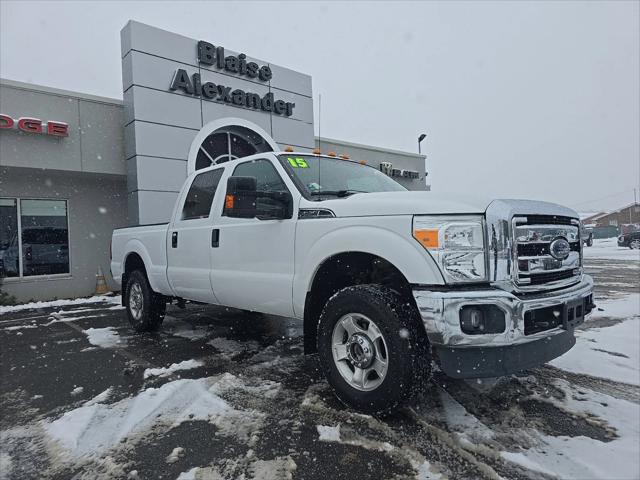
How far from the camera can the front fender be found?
2.59 metres

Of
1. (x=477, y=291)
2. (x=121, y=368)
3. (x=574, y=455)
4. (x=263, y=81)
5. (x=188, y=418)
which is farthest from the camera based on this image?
(x=263, y=81)

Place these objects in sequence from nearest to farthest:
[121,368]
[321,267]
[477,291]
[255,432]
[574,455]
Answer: [574,455] < [477,291] < [255,432] < [321,267] < [121,368]

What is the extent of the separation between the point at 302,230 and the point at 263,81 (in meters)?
10.2

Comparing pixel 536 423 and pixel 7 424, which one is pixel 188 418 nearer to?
pixel 7 424

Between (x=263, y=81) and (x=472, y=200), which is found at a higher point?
(x=263, y=81)

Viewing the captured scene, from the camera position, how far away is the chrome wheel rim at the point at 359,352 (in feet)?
9.07

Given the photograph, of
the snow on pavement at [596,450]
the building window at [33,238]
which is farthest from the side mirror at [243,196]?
the building window at [33,238]

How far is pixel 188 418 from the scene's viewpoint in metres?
2.90

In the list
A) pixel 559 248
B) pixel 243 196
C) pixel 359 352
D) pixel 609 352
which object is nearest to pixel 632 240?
pixel 609 352

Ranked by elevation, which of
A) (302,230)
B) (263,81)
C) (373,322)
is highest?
(263,81)

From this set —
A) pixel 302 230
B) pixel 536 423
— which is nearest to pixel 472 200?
pixel 302 230

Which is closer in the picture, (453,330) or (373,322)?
(453,330)

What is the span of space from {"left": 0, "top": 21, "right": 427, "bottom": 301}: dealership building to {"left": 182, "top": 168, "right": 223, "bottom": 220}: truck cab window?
204 inches

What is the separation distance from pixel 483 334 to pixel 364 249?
924mm
